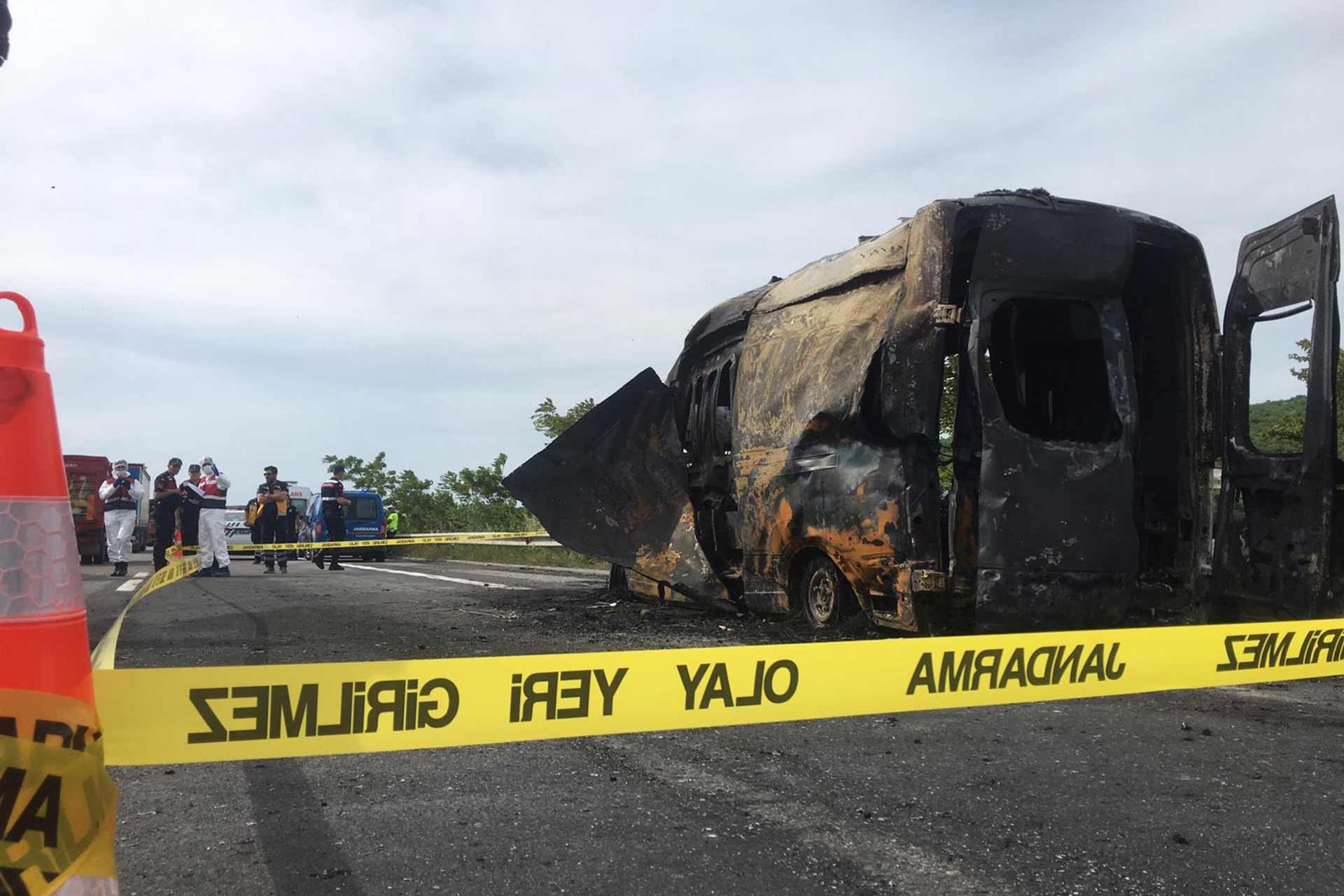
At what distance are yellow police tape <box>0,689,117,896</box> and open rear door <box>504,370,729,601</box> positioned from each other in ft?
24.8

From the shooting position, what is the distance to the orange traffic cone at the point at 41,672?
4.77ft

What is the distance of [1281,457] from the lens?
20.8ft

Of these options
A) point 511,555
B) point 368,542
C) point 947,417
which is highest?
point 947,417

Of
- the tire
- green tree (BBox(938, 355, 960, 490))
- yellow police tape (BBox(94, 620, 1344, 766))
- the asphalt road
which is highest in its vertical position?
green tree (BBox(938, 355, 960, 490))

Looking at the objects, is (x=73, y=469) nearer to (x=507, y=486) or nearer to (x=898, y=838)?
(x=507, y=486)

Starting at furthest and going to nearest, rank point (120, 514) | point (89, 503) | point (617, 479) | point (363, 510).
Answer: point (363, 510), point (89, 503), point (120, 514), point (617, 479)

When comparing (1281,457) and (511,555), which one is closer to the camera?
(1281,457)

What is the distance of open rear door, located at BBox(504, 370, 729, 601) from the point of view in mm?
9203

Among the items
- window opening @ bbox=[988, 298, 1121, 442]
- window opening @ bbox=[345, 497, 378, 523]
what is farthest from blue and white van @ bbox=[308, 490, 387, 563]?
window opening @ bbox=[988, 298, 1121, 442]

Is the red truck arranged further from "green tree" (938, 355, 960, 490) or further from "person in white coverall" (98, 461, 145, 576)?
"green tree" (938, 355, 960, 490)

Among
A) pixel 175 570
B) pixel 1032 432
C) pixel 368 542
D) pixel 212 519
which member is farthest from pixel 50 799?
pixel 368 542

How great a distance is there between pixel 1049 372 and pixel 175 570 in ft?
31.0

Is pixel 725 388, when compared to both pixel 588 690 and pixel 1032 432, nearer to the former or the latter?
pixel 1032 432

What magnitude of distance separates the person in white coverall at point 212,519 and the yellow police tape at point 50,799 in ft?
51.3
